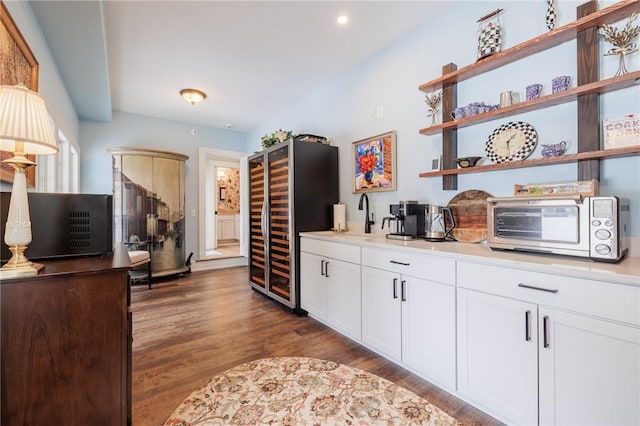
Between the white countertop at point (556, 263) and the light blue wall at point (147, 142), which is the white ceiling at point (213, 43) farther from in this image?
the white countertop at point (556, 263)

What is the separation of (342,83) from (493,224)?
8.39ft

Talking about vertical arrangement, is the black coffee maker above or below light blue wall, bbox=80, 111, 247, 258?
below

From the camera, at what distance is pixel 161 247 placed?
4.57 meters

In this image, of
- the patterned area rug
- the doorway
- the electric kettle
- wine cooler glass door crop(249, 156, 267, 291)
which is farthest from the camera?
the doorway

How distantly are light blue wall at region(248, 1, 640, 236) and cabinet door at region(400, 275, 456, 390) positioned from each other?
904 mm

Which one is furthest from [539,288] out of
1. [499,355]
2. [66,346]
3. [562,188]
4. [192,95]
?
[192,95]

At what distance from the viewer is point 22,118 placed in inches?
42.6

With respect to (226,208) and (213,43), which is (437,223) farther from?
(226,208)

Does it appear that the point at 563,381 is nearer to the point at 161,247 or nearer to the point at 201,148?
the point at 161,247

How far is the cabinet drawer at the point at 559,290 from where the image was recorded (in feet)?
3.69

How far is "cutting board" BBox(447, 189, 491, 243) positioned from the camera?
7.06 feet

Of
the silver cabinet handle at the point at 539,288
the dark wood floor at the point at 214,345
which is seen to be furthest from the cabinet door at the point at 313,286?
the silver cabinet handle at the point at 539,288

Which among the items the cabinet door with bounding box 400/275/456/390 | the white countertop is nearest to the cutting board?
the white countertop

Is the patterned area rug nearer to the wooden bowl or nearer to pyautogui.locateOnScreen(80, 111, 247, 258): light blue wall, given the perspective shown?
the wooden bowl
